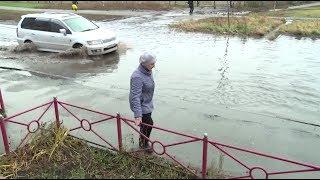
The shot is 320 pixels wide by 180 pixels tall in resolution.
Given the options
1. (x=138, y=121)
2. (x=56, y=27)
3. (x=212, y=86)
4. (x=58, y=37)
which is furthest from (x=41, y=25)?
(x=138, y=121)

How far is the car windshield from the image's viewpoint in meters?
16.5

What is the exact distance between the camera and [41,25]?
17016 mm

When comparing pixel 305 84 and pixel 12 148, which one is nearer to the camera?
pixel 12 148

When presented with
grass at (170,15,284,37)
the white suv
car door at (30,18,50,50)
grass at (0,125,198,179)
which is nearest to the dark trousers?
grass at (0,125,198,179)

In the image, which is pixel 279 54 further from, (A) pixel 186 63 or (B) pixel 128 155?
(B) pixel 128 155

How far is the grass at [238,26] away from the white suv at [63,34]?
792 cm

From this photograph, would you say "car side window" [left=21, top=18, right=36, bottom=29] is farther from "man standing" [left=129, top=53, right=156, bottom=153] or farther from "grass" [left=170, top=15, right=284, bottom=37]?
"man standing" [left=129, top=53, right=156, bottom=153]

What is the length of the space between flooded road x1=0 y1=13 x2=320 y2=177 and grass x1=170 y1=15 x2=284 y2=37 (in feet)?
6.33

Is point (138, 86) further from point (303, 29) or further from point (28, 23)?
point (303, 29)

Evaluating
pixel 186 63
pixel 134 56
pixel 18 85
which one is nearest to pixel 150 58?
pixel 18 85

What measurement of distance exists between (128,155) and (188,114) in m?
3.14

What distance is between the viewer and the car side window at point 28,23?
17.3 m

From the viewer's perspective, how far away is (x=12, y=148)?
7.80m

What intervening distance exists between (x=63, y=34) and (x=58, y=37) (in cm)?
33
